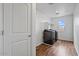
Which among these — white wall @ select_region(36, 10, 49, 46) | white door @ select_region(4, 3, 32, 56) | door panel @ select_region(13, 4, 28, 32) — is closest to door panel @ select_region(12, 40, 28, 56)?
white door @ select_region(4, 3, 32, 56)

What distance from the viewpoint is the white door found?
0.89 meters

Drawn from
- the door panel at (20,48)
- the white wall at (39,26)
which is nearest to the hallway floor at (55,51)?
the door panel at (20,48)

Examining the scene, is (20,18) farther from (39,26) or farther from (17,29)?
(39,26)

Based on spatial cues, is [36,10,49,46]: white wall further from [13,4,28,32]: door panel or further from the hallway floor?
[13,4,28,32]: door panel

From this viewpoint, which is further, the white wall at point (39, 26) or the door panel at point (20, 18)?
the white wall at point (39, 26)

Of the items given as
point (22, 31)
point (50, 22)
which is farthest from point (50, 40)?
point (22, 31)

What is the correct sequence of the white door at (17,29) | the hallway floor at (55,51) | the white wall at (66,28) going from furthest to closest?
the white wall at (66,28) → the hallway floor at (55,51) → the white door at (17,29)

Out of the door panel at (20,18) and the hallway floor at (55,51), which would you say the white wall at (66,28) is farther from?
the door panel at (20,18)

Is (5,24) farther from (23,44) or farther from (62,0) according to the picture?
(62,0)

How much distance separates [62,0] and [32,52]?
0.80 metres

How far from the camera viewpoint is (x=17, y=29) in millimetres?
976

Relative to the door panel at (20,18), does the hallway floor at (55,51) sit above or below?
below

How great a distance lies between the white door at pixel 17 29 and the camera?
34.9 inches

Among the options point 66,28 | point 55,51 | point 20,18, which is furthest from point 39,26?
point 20,18
